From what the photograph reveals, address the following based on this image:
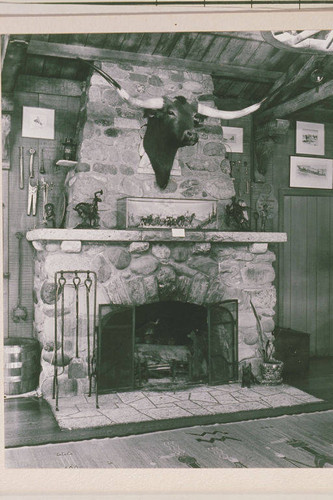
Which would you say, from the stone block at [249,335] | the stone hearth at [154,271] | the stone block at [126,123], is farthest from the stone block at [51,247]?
the stone block at [249,335]

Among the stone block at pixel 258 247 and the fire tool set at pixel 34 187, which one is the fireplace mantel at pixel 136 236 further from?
the fire tool set at pixel 34 187

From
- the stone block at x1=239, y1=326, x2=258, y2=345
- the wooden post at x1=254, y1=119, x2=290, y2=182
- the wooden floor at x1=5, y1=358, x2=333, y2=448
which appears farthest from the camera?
the wooden post at x1=254, y1=119, x2=290, y2=182

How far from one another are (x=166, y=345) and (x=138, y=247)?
1.01 meters

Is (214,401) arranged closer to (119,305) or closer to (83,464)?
(119,305)

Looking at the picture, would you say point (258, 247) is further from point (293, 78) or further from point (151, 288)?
point (293, 78)

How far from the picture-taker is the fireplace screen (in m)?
4.00

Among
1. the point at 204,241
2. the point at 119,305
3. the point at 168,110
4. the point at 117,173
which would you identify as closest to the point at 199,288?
the point at 204,241

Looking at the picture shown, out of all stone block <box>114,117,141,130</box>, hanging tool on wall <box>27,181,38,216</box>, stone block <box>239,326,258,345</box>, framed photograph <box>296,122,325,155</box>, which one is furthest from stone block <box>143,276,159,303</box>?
framed photograph <box>296,122,325,155</box>

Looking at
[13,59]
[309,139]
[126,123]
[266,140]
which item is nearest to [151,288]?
[126,123]

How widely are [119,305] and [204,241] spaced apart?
36.1 inches

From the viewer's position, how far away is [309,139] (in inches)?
200

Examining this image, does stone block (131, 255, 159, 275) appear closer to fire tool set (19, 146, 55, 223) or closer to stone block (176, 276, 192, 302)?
stone block (176, 276, 192, 302)

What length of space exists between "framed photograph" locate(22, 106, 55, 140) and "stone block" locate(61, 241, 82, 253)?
1.05 metres

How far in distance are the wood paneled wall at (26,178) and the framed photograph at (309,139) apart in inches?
91.3
